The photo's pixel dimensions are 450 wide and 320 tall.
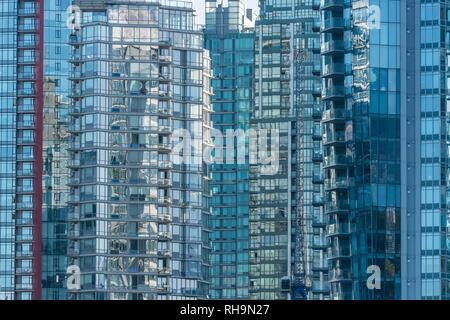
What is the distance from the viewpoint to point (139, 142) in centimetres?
5819

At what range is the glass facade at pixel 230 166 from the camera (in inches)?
2432

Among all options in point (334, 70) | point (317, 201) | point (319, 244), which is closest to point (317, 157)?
point (317, 201)

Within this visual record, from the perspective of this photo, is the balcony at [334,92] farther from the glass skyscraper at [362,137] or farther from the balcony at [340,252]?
the balcony at [340,252]

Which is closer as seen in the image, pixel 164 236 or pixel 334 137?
pixel 334 137

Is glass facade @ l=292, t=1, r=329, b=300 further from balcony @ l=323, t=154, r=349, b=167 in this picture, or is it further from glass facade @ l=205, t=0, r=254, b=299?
glass facade @ l=205, t=0, r=254, b=299

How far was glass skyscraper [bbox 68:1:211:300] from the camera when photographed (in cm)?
5697

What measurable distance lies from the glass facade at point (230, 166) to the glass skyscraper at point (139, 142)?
2.86m

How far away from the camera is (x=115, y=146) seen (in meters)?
57.4

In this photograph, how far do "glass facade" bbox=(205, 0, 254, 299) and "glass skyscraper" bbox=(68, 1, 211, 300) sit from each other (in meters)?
2.86

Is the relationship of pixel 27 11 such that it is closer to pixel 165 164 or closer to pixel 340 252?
pixel 165 164

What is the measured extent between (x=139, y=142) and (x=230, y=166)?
5.69 meters

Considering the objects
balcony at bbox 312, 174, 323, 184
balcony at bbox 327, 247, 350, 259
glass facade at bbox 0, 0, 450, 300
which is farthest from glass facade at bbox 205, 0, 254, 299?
balcony at bbox 327, 247, 350, 259

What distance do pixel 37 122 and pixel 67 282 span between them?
6.32 meters

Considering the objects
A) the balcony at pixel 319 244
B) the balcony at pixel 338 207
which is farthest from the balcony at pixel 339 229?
the balcony at pixel 319 244
